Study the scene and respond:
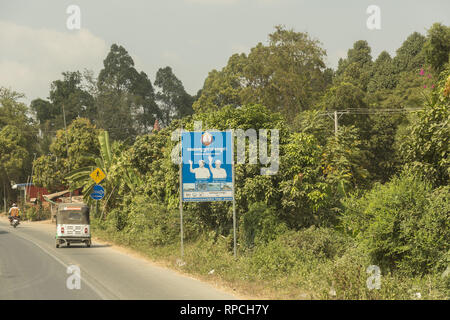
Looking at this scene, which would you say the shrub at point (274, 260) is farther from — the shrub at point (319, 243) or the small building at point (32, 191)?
the small building at point (32, 191)

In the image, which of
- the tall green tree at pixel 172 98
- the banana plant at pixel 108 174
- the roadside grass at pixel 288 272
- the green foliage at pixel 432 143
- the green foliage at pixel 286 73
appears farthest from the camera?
the tall green tree at pixel 172 98

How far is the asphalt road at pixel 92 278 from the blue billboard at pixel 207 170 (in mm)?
2778

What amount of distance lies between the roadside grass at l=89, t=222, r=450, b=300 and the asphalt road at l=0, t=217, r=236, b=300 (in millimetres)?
714

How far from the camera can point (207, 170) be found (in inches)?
708

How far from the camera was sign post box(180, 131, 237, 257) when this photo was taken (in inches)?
702

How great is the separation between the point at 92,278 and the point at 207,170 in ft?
16.5

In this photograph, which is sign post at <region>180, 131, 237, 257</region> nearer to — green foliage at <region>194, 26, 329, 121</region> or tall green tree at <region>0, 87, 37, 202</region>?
green foliage at <region>194, 26, 329, 121</region>

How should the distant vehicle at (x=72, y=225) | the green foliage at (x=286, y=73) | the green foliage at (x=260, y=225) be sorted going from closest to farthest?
the green foliage at (x=260, y=225), the distant vehicle at (x=72, y=225), the green foliage at (x=286, y=73)

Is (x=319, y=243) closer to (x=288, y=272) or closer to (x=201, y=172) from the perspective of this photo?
(x=288, y=272)

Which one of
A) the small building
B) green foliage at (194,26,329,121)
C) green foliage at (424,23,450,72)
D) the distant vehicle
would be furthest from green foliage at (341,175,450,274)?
the small building

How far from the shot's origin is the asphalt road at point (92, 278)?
42.1ft

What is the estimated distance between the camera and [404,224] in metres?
13.8

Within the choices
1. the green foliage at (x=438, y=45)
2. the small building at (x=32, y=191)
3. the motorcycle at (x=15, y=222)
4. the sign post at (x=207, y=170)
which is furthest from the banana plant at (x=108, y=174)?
the small building at (x=32, y=191)

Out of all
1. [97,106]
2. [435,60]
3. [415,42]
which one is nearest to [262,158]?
[435,60]
